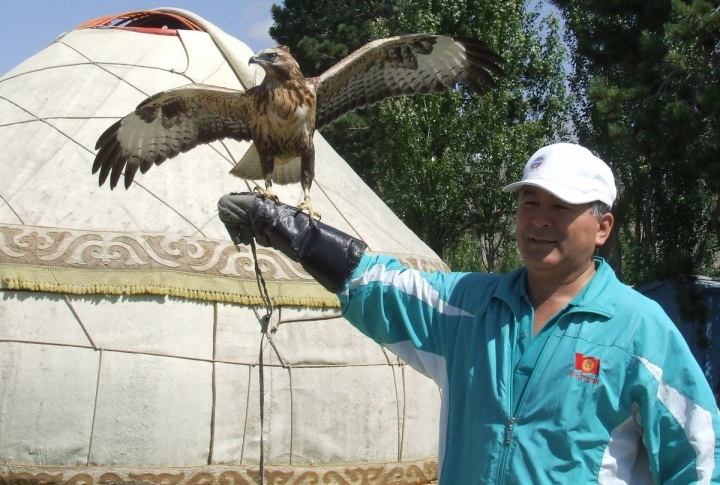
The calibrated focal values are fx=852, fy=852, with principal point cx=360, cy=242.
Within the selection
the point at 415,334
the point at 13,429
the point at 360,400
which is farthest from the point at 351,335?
the point at 415,334

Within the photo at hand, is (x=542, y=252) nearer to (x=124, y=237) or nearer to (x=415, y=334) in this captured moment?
(x=415, y=334)

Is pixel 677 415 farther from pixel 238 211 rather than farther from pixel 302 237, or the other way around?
pixel 238 211

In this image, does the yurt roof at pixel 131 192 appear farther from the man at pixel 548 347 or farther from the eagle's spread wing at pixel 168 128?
the man at pixel 548 347

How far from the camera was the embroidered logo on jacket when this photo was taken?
1.44 meters

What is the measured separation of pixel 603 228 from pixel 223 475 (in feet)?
7.78

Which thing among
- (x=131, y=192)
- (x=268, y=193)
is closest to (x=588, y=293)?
(x=268, y=193)

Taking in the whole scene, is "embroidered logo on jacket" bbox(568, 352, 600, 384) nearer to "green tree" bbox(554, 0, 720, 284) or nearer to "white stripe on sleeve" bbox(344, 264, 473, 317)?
"white stripe on sleeve" bbox(344, 264, 473, 317)

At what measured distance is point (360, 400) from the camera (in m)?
3.79

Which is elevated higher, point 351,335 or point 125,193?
point 125,193

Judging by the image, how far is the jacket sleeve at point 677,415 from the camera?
1.42m

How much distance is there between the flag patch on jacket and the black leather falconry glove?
498 mm

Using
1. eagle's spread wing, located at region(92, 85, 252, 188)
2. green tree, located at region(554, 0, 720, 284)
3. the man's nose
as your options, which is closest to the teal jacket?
the man's nose

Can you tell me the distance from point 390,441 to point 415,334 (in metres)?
2.27

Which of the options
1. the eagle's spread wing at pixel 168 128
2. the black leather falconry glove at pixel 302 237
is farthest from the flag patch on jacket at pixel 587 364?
the eagle's spread wing at pixel 168 128
